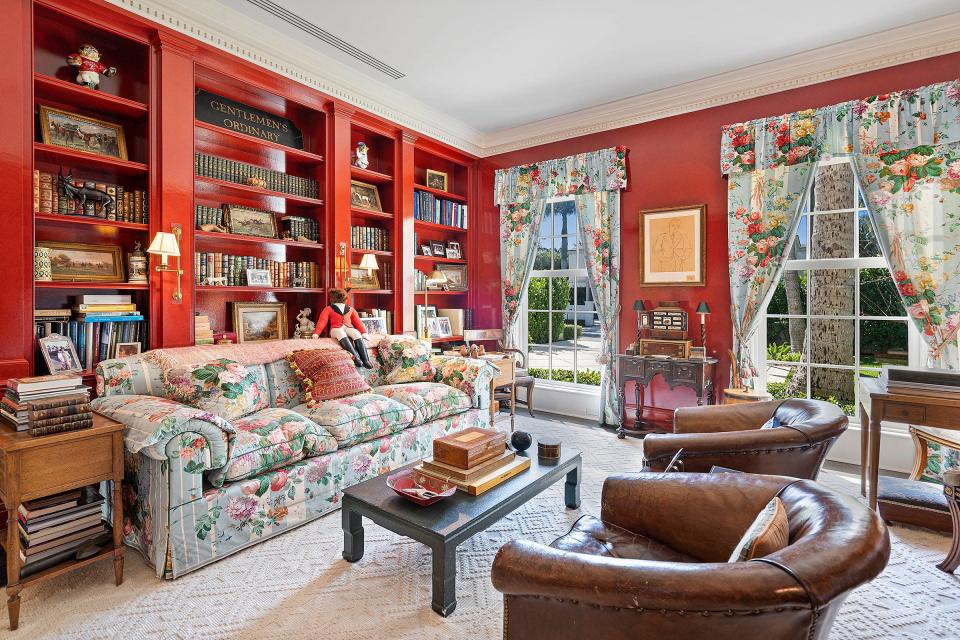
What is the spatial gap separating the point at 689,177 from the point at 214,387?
4255 mm

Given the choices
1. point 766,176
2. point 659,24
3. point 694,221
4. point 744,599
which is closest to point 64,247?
point 744,599

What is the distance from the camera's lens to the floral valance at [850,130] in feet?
11.1

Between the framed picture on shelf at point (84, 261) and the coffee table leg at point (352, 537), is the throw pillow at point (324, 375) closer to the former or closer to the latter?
the coffee table leg at point (352, 537)

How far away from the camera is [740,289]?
418 centimetres

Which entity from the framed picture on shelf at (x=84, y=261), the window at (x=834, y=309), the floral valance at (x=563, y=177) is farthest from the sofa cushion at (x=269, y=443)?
the window at (x=834, y=309)

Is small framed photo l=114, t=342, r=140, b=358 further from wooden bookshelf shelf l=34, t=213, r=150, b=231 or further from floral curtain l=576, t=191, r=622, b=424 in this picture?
floral curtain l=576, t=191, r=622, b=424

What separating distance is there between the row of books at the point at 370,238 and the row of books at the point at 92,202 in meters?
1.68

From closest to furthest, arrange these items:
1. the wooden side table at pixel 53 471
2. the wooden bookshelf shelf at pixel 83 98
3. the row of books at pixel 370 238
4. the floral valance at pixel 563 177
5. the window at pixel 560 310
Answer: the wooden side table at pixel 53 471, the wooden bookshelf shelf at pixel 83 98, the row of books at pixel 370 238, the floral valance at pixel 563 177, the window at pixel 560 310

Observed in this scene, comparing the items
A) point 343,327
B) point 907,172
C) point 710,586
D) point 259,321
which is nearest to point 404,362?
point 343,327

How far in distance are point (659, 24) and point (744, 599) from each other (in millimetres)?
3729

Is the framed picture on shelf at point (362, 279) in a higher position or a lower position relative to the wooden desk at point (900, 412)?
higher

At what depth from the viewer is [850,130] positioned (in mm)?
3693

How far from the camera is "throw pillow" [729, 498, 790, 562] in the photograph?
1.10 meters

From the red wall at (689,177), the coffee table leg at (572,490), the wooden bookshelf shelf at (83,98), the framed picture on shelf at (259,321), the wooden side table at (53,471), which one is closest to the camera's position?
the wooden side table at (53,471)
